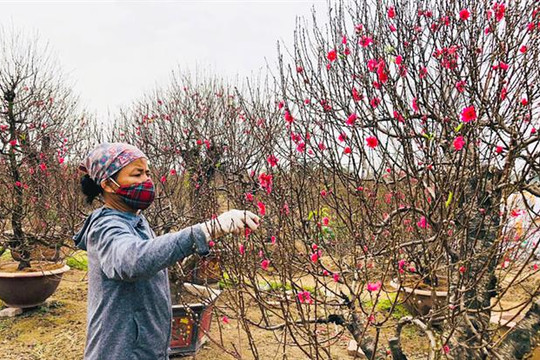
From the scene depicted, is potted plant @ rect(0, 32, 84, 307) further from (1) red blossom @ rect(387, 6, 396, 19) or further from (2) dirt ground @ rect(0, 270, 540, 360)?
(1) red blossom @ rect(387, 6, 396, 19)

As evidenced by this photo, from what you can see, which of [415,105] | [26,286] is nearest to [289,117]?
[415,105]

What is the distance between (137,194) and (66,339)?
3963 mm

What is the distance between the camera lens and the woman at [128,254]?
135 centimetres

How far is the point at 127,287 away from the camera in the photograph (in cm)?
154

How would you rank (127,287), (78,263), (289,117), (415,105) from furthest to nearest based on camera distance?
(78,263), (415,105), (289,117), (127,287)

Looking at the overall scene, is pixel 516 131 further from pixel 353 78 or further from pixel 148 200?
pixel 148 200

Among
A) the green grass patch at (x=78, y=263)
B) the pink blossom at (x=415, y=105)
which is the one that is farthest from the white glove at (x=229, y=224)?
the green grass patch at (x=78, y=263)

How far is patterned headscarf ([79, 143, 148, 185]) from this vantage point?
168 centimetres

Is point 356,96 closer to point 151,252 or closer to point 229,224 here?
point 229,224

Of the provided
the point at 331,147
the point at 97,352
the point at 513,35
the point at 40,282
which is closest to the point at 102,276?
the point at 97,352

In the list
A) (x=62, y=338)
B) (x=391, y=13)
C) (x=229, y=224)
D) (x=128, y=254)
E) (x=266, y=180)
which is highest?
(x=391, y=13)

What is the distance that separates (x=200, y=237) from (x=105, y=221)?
44cm

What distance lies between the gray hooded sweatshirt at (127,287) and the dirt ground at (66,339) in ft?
8.64

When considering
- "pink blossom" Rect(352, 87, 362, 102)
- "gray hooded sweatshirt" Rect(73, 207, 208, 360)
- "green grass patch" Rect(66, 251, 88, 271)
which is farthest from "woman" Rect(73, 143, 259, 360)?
"green grass patch" Rect(66, 251, 88, 271)
